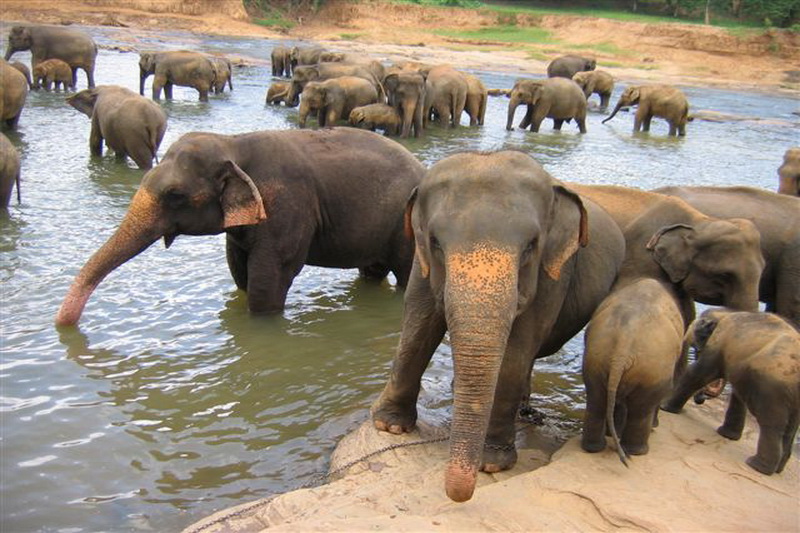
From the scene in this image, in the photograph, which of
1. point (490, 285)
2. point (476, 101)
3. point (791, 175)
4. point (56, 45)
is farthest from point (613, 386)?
point (56, 45)

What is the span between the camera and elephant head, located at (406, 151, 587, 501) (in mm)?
3422

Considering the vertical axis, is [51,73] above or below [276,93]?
above

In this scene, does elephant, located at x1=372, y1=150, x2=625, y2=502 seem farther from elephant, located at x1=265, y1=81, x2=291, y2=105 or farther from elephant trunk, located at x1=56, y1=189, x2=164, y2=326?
elephant, located at x1=265, y1=81, x2=291, y2=105

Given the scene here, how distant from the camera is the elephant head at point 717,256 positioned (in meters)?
5.02

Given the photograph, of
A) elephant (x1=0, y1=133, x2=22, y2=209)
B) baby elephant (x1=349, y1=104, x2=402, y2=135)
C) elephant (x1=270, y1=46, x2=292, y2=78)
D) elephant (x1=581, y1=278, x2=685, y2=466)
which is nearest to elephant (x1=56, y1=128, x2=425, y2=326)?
elephant (x1=581, y1=278, x2=685, y2=466)

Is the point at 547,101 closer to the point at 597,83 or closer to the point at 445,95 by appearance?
the point at 445,95

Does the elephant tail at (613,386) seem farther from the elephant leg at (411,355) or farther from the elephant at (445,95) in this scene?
the elephant at (445,95)

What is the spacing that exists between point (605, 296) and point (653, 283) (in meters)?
0.33

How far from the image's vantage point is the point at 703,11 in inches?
2138

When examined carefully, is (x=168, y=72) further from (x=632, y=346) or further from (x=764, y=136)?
(x=632, y=346)

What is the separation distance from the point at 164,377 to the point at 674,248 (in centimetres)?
336

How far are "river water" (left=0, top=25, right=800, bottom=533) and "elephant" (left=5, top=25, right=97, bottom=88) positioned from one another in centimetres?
1193

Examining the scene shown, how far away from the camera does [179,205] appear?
621 cm

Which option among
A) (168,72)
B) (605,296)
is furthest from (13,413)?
(168,72)
